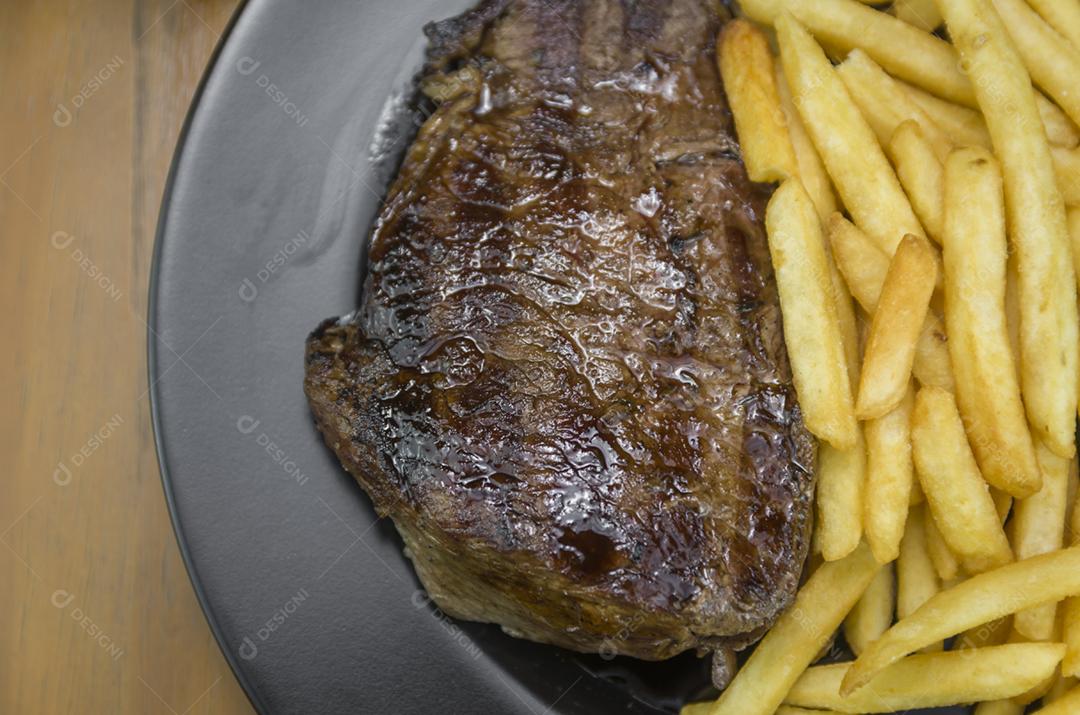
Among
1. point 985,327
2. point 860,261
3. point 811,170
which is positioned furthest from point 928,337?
point 811,170

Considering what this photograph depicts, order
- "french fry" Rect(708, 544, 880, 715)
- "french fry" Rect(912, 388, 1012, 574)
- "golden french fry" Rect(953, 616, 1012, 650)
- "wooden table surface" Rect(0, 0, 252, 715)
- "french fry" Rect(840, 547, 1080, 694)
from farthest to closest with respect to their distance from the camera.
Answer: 1. "wooden table surface" Rect(0, 0, 252, 715)
2. "golden french fry" Rect(953, 616, 1012, 650)
3. "french fry" Rect(708, 544, 880, 715)
4. "french fry" Rect(912, 388, 1012, 574)
5. "french fry" Rect(840, 547, 1080, 694)

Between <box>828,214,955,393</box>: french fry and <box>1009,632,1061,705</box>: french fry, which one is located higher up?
<box>828,214,955,393</box>: french fry

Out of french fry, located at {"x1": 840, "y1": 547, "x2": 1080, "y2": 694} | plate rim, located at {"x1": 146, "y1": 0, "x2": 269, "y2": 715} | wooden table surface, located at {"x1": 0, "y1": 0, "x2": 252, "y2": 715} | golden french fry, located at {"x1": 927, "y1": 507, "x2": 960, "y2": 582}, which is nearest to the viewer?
french fry, located at {"x1": 840, "y1": 547, "x2": 1080, "y2": 694}

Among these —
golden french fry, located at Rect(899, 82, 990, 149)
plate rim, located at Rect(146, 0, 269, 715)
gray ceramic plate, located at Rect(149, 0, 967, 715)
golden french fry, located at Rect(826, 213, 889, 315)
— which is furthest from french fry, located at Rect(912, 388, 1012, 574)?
plate rim, located at Rect(146, 0, 269, 715)

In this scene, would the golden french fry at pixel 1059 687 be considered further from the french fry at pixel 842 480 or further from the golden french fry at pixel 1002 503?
the french fry at pixel 842 480

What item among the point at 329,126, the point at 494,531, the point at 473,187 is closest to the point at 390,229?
the point at 473,187

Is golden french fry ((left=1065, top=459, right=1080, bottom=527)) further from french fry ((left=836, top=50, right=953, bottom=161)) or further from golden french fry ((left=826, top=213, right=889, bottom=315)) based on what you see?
french fry ((left=836, top=50, right=953, bottom=161))

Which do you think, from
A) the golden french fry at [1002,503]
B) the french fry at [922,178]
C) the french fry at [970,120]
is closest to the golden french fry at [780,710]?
the golden french fry at [1002,503]
